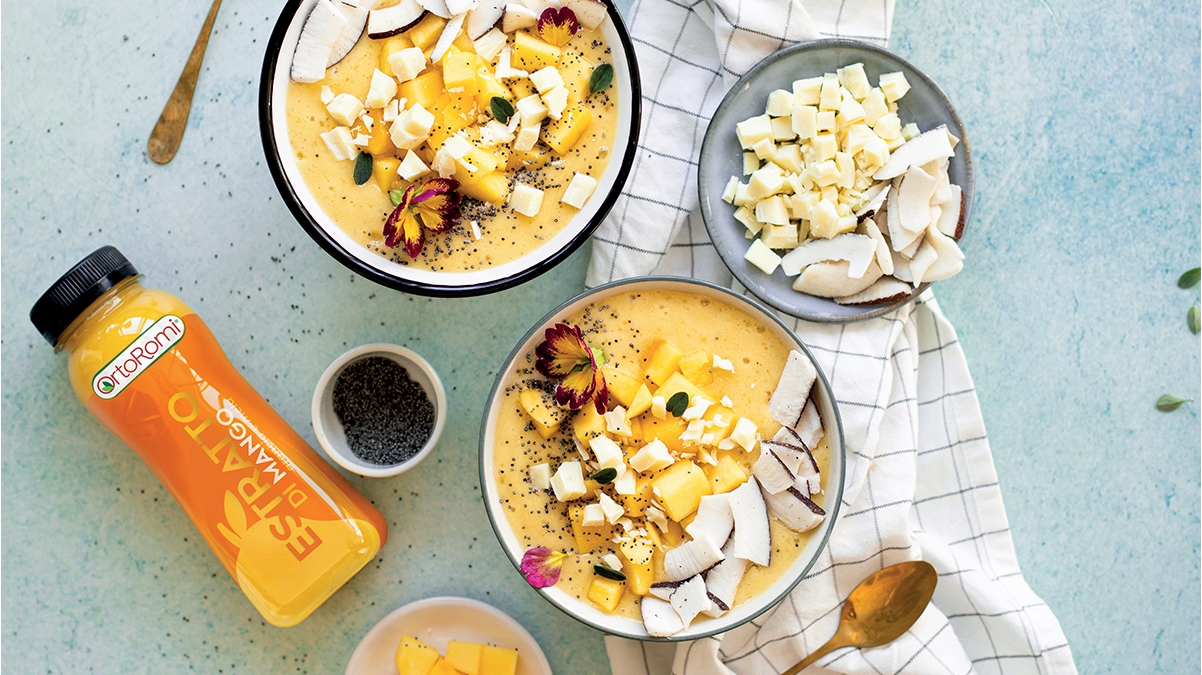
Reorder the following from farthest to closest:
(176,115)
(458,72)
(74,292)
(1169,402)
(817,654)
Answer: (1169,402)
(176,115)
(817,654)
(74,292)
(458,72)

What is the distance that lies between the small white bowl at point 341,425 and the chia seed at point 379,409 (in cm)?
2

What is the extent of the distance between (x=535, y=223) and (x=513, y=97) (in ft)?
0.86

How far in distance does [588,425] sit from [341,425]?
73 centimetres

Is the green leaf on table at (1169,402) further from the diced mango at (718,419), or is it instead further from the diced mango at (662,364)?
the diced mango at (662,364)

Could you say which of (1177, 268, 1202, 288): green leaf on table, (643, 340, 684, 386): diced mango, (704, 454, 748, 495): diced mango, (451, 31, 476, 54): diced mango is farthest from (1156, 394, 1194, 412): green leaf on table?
(451, 31, 476, 54): diced mango

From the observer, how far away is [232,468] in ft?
6.29

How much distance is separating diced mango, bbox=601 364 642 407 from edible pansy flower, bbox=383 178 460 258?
452 mm

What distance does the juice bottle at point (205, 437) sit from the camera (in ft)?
6.12

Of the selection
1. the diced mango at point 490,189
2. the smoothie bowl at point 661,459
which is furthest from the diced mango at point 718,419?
the diced mango at point 490,189

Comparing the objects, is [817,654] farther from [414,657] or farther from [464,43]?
[464,43]

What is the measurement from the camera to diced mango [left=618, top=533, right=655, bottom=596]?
5.57 feet

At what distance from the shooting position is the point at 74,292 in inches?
72.9

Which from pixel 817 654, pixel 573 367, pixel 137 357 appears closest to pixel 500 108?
pixel 573 367

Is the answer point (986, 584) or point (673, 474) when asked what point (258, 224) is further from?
point (986, 584)
